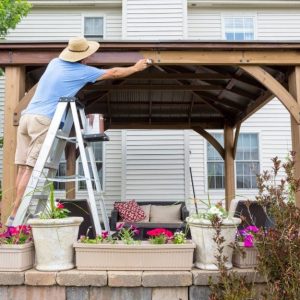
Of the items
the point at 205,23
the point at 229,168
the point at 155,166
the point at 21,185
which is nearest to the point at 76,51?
the point at 21,185

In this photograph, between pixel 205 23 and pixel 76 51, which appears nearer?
pixel 76 51

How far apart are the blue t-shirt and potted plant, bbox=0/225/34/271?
44.8 inches

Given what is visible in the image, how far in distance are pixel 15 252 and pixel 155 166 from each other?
21.9ft

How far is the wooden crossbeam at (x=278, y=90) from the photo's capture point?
3855mm

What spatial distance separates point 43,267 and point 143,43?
2.63m

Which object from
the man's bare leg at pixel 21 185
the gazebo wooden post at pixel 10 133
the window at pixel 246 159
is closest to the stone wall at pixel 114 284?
the man's bare leg at pixel 21 185

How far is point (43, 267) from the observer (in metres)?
2.33

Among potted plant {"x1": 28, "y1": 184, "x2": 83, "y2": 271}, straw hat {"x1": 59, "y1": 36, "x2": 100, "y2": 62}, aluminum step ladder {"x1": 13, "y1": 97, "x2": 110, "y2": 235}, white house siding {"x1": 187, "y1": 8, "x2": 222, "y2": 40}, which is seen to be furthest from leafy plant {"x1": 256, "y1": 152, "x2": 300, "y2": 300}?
white house siding {"x1": 187, "y1": 8, "x2": 222, "y2": 40}

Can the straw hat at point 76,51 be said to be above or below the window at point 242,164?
above

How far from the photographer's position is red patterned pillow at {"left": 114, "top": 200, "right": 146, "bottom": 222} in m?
7.36

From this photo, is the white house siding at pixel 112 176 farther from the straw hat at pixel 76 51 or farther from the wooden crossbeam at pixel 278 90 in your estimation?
the straw hat at pixel 76 51

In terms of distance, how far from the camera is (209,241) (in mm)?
2355

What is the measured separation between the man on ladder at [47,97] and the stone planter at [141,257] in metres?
1.06

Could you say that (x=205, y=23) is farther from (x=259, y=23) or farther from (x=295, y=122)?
(x=295, y=122)
